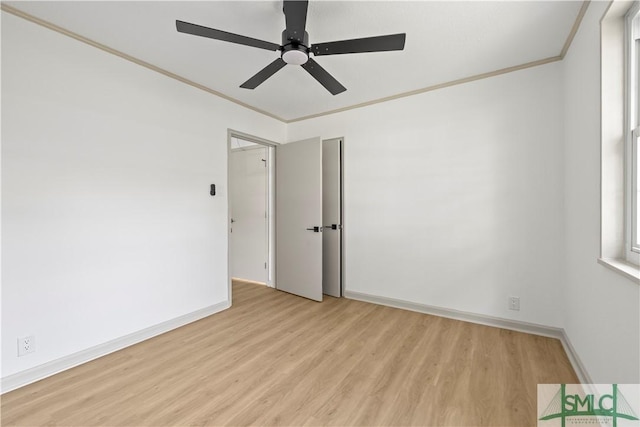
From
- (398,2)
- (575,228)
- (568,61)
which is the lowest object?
(575,228)

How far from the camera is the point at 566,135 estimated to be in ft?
7.43

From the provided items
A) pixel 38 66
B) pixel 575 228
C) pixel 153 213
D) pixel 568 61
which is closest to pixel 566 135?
pixel 568 61

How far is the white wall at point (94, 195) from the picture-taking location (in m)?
1.82

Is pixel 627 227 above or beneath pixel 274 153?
beneath

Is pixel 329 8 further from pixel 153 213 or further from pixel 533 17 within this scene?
pixel 153 213

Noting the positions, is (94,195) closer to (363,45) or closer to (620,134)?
(363,45)

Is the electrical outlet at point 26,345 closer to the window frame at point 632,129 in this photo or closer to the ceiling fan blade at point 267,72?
the ceiling fan blade at point 267,72

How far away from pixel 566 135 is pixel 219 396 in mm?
3310

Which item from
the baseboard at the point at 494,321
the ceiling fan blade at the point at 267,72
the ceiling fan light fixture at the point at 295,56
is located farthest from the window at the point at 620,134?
the ceiling fan blade at the point at 267,72

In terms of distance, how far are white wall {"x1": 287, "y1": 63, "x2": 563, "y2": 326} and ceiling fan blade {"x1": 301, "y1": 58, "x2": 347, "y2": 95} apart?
4.51 ft

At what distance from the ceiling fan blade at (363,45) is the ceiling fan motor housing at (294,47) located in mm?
66

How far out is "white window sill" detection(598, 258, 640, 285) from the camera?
117 cm

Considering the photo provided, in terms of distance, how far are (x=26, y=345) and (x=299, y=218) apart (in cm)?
266

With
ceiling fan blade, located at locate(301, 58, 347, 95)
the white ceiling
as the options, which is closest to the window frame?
the white ceiling
